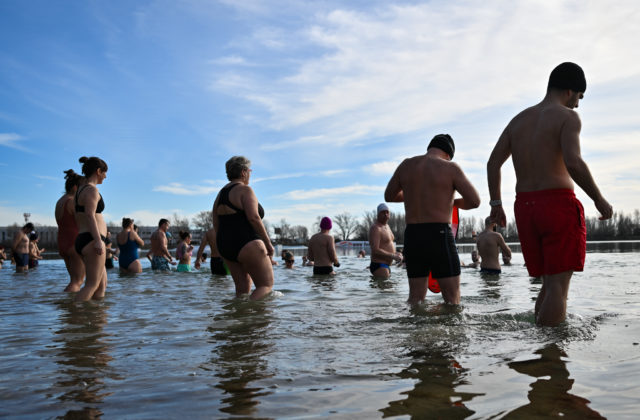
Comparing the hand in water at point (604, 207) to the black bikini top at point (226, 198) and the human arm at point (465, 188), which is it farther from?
the black bikini top at point (226, 198)

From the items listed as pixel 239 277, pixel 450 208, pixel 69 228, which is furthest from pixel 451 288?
pixel 69 228

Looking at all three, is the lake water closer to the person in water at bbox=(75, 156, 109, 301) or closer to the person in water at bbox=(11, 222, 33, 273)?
the person in water at bbox=(75, 156, 109, 301)

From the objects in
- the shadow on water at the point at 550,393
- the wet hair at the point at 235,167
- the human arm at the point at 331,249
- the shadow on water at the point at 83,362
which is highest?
the wet hair at the point at 235,167

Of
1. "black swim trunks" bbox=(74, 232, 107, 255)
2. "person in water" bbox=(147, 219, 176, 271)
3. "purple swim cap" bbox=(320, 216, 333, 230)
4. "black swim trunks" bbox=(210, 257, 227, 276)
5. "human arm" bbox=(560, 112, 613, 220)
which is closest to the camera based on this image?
"human arm" bbox=(560, 112, 613, 220)

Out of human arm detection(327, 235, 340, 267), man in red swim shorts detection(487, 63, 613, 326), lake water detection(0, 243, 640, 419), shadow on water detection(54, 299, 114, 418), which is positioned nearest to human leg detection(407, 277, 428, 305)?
lake water detection(0, 243, 640, 419)

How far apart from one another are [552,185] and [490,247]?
7.39 m

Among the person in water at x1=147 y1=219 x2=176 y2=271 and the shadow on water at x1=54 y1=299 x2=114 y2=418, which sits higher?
the person in water at x1=147 y1=219 x2=176 y2=271

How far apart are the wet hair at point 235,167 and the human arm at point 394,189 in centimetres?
184

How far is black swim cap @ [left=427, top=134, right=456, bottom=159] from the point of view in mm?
5082

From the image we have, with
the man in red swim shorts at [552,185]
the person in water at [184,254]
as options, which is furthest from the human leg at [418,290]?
the person in water at [184,254]

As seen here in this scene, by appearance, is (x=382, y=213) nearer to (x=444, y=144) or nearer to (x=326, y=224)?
(x=326, y=224)

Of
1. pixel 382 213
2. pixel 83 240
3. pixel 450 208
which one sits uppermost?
pixel 382 213

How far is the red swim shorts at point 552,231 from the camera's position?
3779 mm

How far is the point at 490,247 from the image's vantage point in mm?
10969
